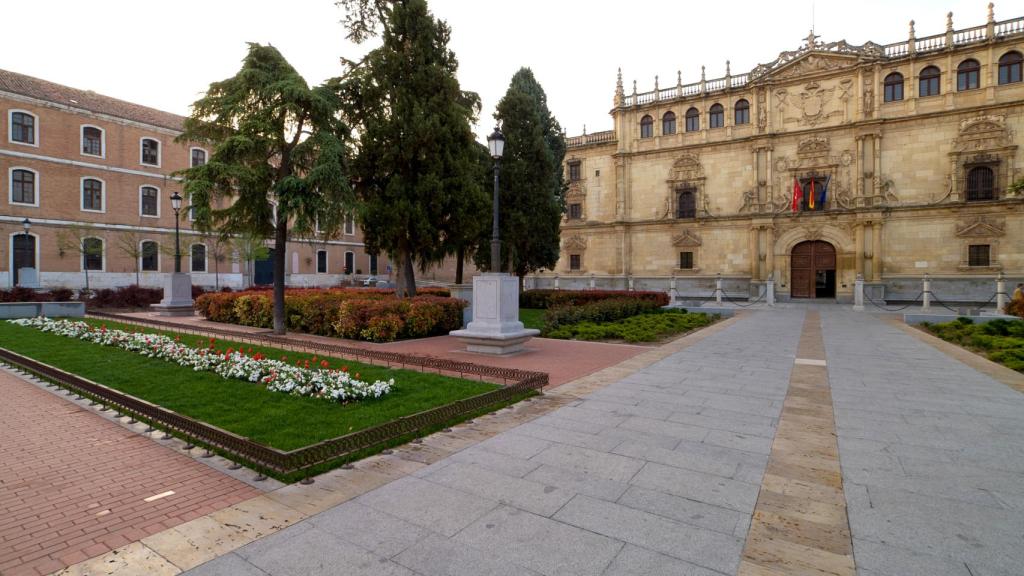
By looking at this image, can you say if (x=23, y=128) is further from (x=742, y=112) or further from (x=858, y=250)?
(x=858, y=250)

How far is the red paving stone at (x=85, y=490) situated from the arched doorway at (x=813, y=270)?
35.6 metres

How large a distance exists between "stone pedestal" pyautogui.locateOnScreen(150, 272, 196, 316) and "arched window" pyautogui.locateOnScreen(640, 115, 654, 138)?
104 ft

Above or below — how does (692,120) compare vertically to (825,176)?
above

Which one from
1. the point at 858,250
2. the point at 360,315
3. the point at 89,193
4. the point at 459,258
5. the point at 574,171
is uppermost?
the point at 574,171

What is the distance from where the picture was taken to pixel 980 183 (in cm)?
2842

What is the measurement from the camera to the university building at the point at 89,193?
28219mm

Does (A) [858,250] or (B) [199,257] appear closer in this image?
(A) [858,250]

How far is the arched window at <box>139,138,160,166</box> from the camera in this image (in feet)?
111

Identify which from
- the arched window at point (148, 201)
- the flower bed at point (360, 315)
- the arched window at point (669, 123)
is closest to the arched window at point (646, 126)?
the arched window at point (669, 123)

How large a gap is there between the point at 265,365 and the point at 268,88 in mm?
8615

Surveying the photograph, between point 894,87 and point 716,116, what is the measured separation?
33.4 feet

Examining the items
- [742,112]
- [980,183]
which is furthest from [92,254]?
[980,183]

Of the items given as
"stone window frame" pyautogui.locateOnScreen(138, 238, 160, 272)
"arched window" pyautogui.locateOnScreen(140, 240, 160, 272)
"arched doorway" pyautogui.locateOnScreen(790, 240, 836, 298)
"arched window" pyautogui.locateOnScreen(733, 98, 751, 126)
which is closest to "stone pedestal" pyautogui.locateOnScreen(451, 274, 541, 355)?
"arched doorway" pyautogui.locateOnScreen(790, 240, 836, 298)

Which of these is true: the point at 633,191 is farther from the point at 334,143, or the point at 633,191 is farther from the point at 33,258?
the point at 33,258
